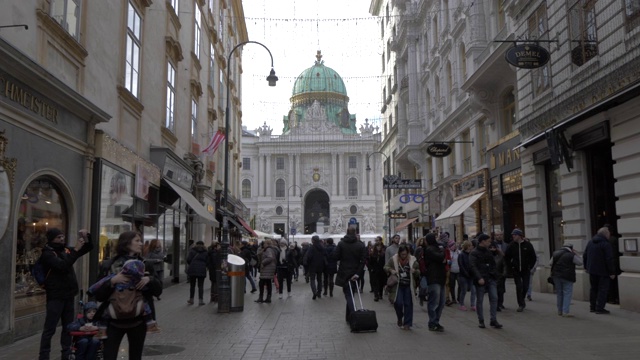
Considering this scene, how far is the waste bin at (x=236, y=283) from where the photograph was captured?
13.6 m

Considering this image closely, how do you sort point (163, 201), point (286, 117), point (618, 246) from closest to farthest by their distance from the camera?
point (618, 246) → point (163, 201) → point (286, 117)

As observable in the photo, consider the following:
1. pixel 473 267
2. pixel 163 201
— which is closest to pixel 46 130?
pixel 473 267

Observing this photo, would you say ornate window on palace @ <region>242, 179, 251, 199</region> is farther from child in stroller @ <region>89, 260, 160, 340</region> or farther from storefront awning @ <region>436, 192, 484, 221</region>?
child in stroller @ <region>89, 260, 160, 340</region>

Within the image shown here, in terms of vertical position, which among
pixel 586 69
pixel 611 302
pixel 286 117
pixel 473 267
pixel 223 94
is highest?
pixel 286 117

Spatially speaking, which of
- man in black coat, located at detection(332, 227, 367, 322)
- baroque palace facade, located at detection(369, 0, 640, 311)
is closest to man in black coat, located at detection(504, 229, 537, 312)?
baroque palace facade, located at detection(369, 0, 640, 311)

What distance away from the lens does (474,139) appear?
2498 centimetres

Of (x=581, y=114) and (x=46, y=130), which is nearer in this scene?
(x=46, y=130)

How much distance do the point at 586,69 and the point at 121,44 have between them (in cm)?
1121

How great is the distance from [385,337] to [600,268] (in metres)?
4.97

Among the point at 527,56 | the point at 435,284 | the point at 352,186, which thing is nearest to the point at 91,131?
the point at 435,284

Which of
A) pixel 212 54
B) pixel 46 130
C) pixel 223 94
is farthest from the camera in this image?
pixel 223 94

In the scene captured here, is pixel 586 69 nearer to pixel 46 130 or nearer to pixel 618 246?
pixel 618 246

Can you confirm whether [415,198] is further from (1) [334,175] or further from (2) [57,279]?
(1) [334,175]

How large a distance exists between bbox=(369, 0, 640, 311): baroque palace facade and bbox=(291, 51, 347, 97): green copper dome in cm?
5953
